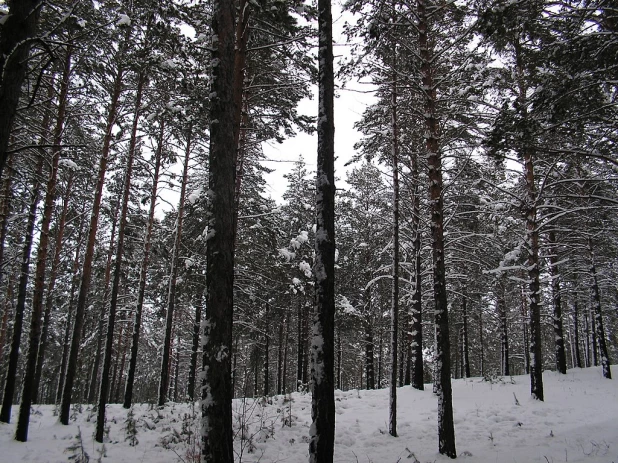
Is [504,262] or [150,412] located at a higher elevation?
[504,262]

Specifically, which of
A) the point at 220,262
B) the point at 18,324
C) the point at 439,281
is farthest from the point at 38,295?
the point at 439,281

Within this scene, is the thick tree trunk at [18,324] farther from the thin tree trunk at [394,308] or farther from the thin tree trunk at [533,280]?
the thin tree trunk at [533,280]

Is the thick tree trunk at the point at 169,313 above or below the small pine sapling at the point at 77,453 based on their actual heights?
above

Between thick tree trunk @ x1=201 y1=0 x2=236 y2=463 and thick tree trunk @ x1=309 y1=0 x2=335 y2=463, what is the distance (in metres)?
1.40

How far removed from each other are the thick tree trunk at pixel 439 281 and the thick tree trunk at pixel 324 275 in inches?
151

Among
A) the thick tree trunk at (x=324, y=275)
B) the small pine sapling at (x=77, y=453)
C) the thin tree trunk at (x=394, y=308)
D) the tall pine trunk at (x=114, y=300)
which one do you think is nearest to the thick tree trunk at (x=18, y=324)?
the tall pine trunk at (x=114, y=300)

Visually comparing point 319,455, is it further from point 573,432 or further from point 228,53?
point 573,432

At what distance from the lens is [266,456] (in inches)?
350

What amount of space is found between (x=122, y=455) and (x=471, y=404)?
11.7 metres

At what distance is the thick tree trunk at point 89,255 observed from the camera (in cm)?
1120

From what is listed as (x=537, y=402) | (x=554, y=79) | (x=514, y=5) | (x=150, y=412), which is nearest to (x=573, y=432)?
(x=537, y=402)

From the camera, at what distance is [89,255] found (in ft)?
38.5

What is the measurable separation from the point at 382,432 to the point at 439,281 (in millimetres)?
5077

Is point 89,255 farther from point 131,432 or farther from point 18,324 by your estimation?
point 131,432
